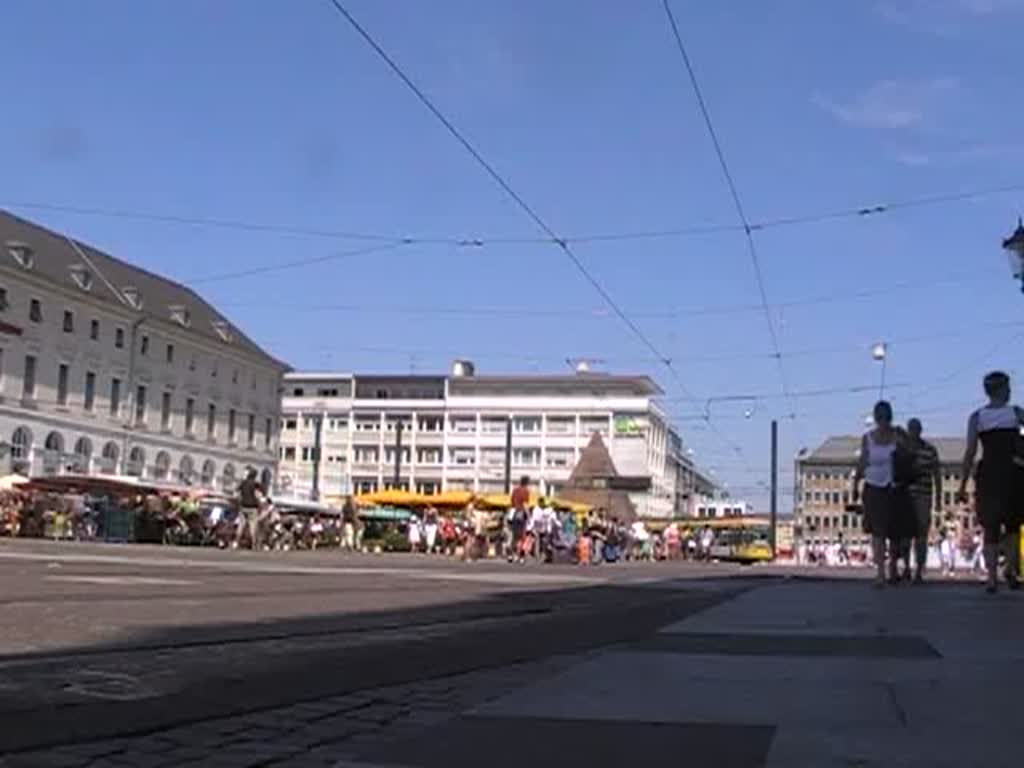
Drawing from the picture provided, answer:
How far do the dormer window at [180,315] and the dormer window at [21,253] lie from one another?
1723 centimetres

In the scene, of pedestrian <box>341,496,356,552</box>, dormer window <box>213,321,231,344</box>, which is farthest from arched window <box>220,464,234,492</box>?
pedestrian <box>341,496,356,552</box>

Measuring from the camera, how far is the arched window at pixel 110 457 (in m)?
93.9

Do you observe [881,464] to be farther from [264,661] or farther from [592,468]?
[592,468]

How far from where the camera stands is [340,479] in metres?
148

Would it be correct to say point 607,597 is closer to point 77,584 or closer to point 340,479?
point 77,584

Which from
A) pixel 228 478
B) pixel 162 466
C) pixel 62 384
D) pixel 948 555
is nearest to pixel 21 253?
pixel 62 384

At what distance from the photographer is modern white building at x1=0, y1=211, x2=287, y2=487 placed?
86250 millimetres

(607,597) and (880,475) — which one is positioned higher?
(880,475)

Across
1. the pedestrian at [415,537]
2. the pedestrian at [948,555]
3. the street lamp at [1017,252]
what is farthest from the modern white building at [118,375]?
the street lamp at [1017,252]

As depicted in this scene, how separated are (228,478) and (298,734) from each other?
354 ft

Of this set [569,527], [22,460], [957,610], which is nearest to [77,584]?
[957,610]

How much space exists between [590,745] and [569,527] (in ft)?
123

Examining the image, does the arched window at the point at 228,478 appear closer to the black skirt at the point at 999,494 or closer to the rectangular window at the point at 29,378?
the rectangular window at the point at 29,378

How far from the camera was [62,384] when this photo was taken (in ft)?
294
